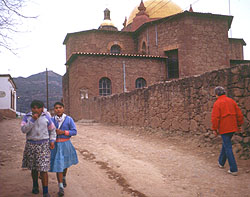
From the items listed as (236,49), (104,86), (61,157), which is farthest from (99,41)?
(61,157)

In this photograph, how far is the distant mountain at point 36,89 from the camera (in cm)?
6342

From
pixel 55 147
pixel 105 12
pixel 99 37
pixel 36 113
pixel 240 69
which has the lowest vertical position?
pixel 55 147

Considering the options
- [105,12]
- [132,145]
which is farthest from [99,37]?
[132,145]

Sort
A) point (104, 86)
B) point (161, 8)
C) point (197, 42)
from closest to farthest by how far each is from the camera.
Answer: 1. point (104, 86)
2. point (197, 42)
3. point (161, 8)

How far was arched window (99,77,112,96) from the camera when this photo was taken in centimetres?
2050

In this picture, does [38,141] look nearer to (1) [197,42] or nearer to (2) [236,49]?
(1) [197,42]

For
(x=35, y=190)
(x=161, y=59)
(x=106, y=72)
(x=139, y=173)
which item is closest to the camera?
(x=35, y=190)

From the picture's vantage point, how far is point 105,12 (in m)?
35.5

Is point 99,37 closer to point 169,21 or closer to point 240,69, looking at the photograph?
point 169,21

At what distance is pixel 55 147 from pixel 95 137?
5875 mm

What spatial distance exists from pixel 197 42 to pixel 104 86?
8.51 m

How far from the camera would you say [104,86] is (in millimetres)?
20594

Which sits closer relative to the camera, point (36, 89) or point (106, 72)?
point (106, 72)

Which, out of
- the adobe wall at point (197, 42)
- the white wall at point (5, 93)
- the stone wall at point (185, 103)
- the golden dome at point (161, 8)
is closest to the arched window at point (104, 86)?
the adobe wall at point (197, 42)
